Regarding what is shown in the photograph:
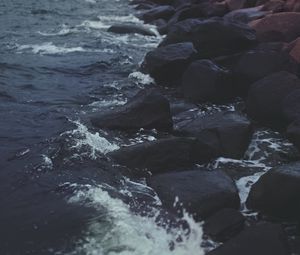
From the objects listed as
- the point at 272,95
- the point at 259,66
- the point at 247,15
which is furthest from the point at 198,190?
the point at 247,15

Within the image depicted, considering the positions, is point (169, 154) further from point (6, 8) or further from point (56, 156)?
point (6, 8)

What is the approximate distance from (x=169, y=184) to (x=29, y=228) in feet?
6.13

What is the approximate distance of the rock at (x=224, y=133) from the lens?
8031 millimetres

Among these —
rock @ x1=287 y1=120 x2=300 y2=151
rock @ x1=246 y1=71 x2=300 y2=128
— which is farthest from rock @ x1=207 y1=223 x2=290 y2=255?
rock @ x1=246 y1=71 x2=300 y2=128

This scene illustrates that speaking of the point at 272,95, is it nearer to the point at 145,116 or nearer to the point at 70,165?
the point at 145,116

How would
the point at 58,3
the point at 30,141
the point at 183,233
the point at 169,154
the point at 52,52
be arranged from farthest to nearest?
the point at 58,3
the point at 52,52
the point at 30,141
the point at 169,154
the point at 183,233

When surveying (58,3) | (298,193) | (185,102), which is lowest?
(58,3)

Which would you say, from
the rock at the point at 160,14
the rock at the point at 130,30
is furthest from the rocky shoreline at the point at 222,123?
the rock at the point at 160,14

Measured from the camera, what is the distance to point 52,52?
1539 cm

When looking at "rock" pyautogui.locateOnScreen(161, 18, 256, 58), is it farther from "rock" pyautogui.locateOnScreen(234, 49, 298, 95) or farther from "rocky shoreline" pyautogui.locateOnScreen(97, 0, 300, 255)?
"rock" pyautogui.locateOnScreen(234, 49, 298, 95)

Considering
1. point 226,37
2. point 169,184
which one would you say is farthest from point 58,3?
point 169,184

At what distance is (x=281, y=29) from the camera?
13438mm

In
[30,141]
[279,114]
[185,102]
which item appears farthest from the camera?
[185,102]

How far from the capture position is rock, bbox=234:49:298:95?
10370 millimetres
